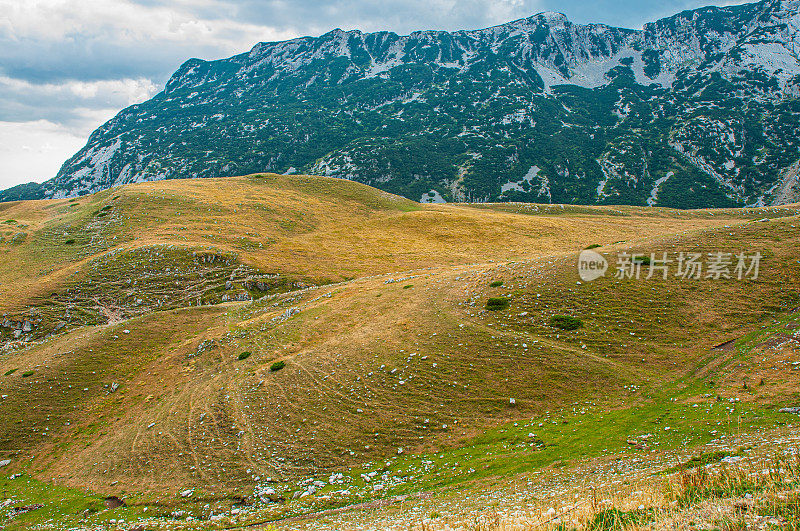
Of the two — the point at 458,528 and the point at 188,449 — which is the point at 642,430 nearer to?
the point at 458,528

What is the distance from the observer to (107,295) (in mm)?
A: 54031

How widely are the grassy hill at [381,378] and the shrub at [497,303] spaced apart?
33cm

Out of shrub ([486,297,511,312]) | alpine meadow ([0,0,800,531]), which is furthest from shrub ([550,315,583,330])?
shrub ([486,297,511,312])

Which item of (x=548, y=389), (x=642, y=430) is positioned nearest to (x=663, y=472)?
(x=642, y=430)

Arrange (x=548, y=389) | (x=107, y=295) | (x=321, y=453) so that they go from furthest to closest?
(x=107, y=295) < (x=548, y=389) < (x=321, y=453)

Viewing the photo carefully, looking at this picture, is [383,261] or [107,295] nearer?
[107,295]

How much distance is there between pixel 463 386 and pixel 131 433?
72.3ft

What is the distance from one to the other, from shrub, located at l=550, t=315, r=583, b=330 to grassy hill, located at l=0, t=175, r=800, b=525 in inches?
13.3

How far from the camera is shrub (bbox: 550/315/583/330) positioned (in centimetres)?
2686

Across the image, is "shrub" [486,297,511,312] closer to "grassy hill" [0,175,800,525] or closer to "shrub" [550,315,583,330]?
"grassy hill" [0,175,800,525]

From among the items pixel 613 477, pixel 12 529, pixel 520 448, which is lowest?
pixel 12 529

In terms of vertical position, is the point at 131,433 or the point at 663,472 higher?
the point at 663,472

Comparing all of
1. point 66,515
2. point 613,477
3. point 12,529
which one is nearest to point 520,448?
point 613,477

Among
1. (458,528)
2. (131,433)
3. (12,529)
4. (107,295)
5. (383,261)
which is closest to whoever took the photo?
(458,528)
